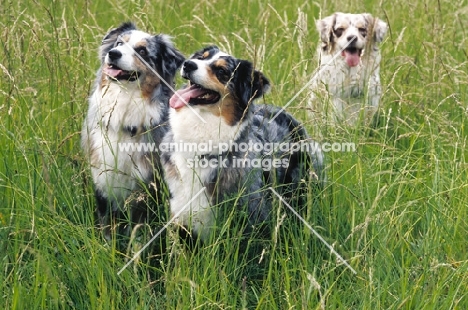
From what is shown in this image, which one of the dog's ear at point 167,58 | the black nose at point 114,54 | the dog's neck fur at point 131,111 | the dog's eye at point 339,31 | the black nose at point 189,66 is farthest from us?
the dog's eye at point 339,31

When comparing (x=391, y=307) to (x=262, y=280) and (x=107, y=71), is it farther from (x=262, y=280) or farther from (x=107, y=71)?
(x=107, y=71)

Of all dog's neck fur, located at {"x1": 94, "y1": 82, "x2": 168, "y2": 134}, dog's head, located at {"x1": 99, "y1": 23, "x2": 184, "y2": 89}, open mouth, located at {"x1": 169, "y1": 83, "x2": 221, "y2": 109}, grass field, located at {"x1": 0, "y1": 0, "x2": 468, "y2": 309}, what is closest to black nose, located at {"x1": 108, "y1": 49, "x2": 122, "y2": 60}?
dog's head, located at {"x1": 99, "y1": 23, "x2": 184, "y2": 89}

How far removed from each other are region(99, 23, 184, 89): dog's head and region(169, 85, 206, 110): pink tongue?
207 millimetres

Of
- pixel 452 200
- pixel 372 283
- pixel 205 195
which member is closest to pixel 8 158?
pixel 205 195

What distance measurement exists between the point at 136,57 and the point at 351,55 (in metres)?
2.19

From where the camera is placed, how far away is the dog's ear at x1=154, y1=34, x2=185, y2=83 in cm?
411

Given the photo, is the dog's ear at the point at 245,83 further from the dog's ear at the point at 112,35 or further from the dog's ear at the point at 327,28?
the dog's ear at the point at 327,28

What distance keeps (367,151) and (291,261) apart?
3.64 feet

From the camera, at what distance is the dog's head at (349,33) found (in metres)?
5.57

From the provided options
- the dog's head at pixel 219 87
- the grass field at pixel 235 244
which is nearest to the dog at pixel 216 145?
the dog's head at pixel 219 87

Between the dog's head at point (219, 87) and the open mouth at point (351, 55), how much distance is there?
81.1 inches

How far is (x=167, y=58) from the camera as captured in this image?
163 inches

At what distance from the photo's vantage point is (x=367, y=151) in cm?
418

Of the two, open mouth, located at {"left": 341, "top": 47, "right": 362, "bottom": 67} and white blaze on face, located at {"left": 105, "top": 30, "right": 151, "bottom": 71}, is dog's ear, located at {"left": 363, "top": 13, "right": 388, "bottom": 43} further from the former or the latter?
white blaze on face, located at {"left": 105, "top": 30, "right": 151, "bottom": 71}
